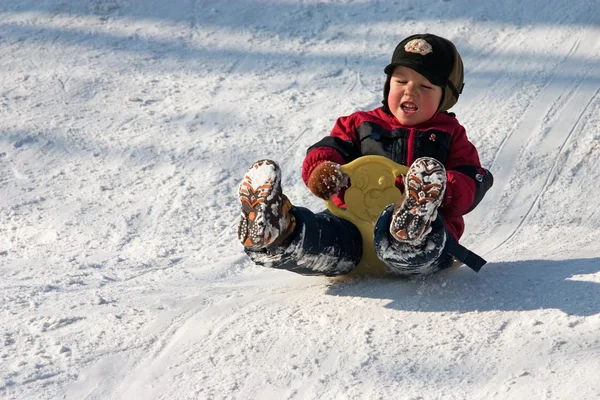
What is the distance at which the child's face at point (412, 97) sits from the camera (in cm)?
333

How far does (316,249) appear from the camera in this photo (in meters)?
3.02

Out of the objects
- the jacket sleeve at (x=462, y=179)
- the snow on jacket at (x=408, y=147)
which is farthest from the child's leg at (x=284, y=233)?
the jacket sleeve at (x=462, y=179)

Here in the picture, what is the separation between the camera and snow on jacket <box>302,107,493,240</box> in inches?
128

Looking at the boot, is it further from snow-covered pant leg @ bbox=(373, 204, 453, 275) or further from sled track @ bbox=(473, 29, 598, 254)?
sled track @ bbox=(473, 29, 598, 254)

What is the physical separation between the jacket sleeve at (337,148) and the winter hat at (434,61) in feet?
0.94

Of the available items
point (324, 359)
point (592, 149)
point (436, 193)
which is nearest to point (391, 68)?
point (436, 193)

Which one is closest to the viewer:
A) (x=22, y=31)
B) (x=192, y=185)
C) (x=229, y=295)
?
(x=229, y=295)

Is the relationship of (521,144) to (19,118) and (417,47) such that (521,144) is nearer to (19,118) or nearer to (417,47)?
(417,47)

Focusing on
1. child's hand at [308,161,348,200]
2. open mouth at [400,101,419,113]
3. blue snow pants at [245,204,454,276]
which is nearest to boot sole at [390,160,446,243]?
blue snow pants at [245,204,454,276]

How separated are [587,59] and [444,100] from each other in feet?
9.00

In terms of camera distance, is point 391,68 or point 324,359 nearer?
point 324,359

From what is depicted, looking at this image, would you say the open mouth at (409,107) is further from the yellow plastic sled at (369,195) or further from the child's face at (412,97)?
the yellow plastic sled at (369,195)

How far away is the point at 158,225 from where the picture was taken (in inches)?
169

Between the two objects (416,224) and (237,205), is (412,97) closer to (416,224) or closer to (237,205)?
(416,224)
